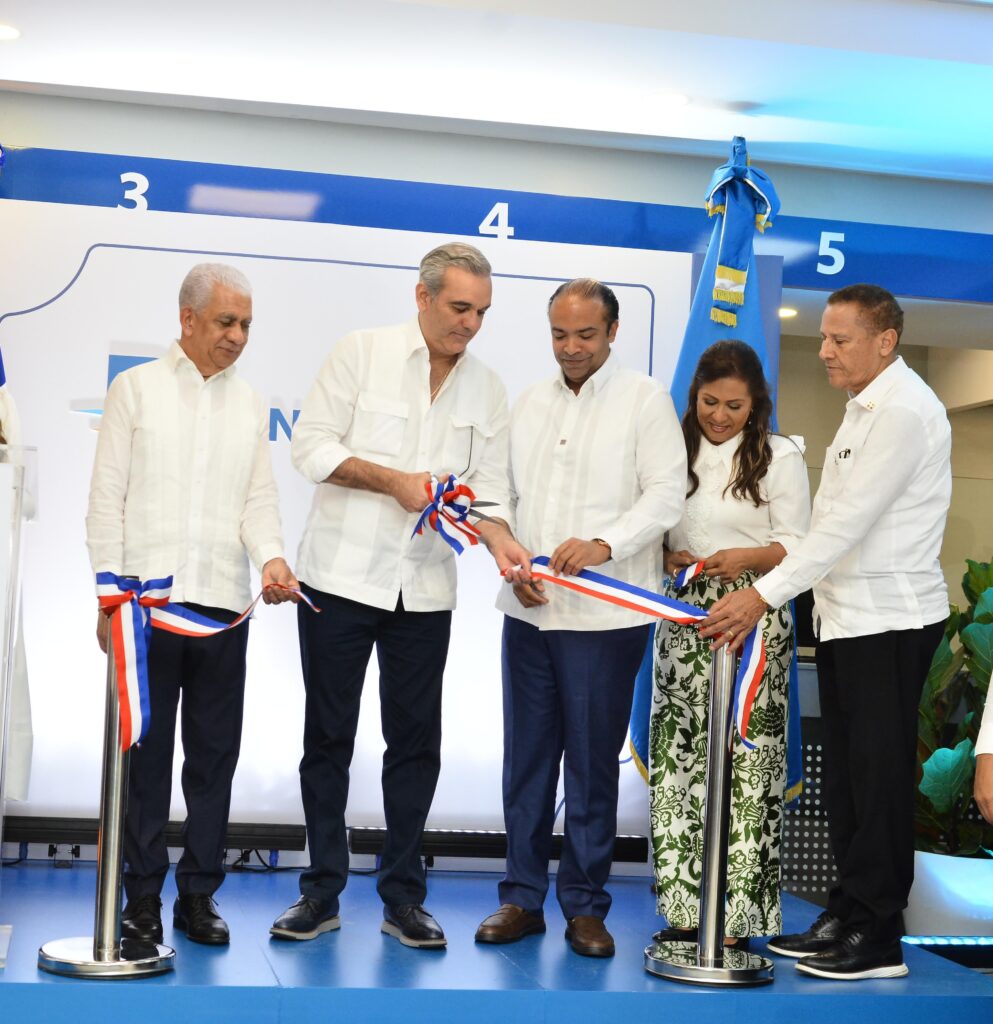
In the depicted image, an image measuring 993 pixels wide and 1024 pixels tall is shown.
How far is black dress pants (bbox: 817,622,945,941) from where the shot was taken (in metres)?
3.34

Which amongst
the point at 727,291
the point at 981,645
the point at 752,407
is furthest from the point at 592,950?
the point at 727,291

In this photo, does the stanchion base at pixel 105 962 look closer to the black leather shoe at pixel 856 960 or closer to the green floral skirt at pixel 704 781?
the green floral skirt at pixel 704 781

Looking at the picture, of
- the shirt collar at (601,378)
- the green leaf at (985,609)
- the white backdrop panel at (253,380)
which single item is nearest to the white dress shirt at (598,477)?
the shirt collar at (601,378)

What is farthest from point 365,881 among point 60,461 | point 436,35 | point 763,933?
point 436,35

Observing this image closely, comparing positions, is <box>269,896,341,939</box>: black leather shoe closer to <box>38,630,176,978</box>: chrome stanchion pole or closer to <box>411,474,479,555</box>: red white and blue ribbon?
<box>38,630,176,978</box>: chrome stanchion pole

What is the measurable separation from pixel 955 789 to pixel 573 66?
116 inches

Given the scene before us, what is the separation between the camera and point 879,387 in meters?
3.48

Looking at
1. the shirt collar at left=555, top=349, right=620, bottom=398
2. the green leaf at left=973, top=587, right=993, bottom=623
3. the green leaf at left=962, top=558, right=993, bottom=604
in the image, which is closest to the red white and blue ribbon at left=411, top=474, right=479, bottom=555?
the shirt collar at left=555, top=349, right=620, bottom=398

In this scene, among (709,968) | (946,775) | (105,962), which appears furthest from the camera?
(946,775)

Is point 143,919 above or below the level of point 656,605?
below

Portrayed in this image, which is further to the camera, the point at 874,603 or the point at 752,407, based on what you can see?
the point at 752,407

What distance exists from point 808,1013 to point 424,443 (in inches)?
65.8

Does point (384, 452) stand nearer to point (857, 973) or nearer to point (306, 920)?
point (306, 920)

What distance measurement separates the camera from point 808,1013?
124 inches
